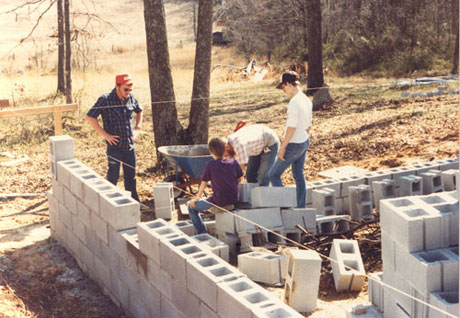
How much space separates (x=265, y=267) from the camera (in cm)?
605

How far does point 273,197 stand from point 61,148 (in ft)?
8.69

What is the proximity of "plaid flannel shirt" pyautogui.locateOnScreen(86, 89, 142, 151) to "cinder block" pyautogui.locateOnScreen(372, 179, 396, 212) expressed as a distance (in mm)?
3142

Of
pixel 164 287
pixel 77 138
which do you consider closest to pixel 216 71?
pixel 77 138

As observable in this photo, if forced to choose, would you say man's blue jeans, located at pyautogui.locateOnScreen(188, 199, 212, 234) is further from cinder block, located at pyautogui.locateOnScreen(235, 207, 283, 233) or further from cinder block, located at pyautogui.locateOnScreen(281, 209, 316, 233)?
cinder block, located at pyautogui.locateOnScreen(281, 209, 316, 233)

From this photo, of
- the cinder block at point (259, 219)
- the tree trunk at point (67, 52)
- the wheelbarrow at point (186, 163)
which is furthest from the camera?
the tree trunk at point (67, 52)

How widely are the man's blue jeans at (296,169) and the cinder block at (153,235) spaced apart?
2.09m

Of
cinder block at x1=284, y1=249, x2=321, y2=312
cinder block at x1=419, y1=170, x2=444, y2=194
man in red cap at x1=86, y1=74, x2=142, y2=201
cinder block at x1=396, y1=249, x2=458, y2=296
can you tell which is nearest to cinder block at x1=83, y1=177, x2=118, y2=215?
man in red cap at x1=86, y1=74, x2=142, y2=201

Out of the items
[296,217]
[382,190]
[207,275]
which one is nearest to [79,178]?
[296,217]

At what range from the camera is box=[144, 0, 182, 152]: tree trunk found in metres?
10.9

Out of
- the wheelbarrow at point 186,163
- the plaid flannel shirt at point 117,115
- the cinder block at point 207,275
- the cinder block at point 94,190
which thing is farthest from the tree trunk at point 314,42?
the cinder block at point 207,275

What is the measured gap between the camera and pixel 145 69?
32.9 m

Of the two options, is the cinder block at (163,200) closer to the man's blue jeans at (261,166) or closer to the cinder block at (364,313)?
the man's blue jeans at (261,166)

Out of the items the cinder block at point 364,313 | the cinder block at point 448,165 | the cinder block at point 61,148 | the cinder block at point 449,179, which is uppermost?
the cinder block at point 61,148

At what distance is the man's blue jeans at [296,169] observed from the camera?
7383 mm
